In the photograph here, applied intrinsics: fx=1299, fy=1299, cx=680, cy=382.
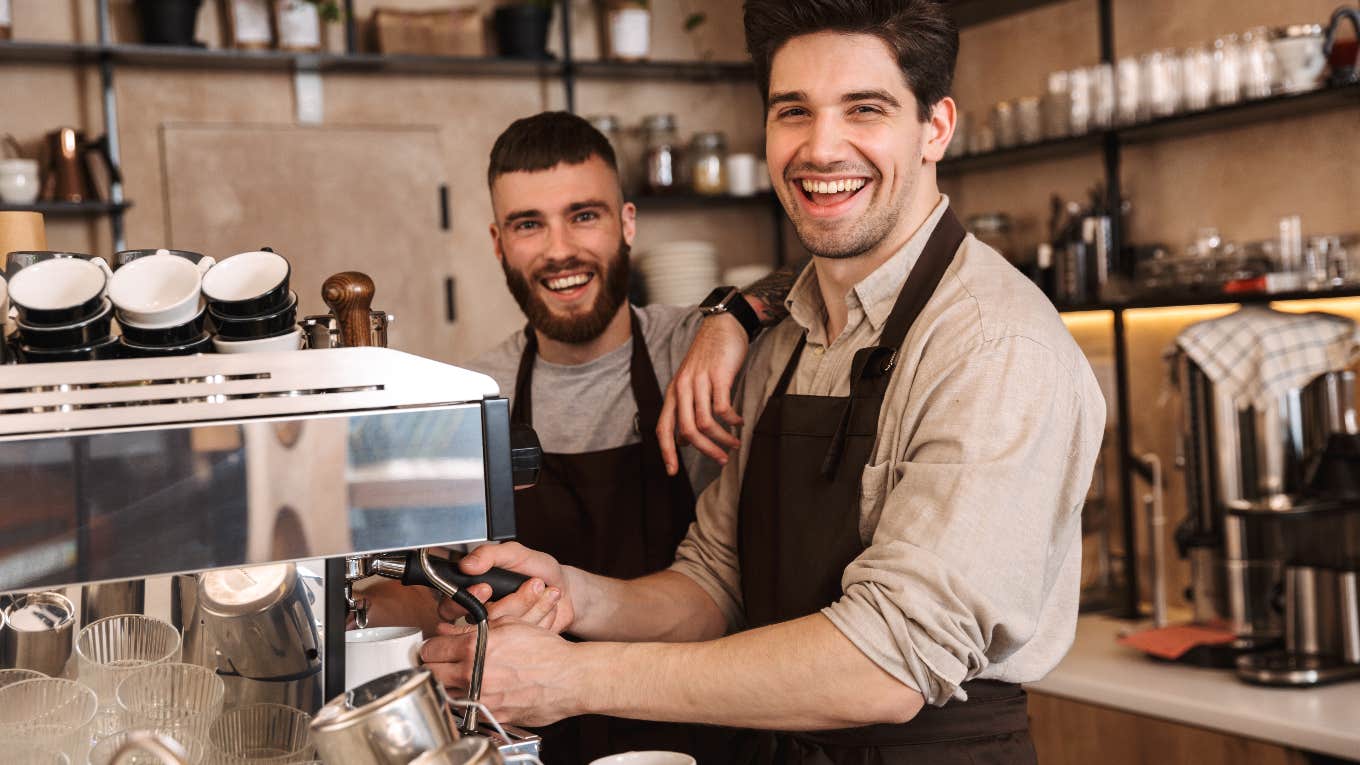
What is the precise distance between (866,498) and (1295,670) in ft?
4.90

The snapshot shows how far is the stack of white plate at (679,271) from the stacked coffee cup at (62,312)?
351cm

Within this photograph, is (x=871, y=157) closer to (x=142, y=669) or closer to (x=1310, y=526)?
(x=142, y=669)

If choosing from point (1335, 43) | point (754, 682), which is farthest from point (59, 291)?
point (1335, 43)

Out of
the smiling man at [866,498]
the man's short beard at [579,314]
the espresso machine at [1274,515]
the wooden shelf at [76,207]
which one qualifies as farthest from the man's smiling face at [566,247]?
the wooden shelf at [76,207]

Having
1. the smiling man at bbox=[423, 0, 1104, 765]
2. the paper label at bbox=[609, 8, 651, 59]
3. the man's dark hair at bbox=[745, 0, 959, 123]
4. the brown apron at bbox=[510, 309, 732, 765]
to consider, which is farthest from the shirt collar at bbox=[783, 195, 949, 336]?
the paper label at bbox=[609, 8, 651, 59]

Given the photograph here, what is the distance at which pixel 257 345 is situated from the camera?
1.02 meters

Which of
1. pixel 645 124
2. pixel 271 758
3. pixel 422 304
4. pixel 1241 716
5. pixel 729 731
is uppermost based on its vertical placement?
pixel 645 124

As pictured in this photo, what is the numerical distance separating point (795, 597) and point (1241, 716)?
1.25m

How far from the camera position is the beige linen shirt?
4.15 ft

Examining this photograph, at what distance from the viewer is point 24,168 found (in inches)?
145

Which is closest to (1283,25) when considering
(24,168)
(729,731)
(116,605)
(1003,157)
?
(1003,157)

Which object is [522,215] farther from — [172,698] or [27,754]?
[27,754]

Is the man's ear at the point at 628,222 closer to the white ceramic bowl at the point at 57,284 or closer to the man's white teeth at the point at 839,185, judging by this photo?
the man's white teeth at the point at 839,185

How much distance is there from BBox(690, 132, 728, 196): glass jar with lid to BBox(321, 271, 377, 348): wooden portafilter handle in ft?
11.3
